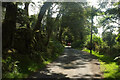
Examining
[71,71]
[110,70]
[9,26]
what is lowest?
[71,71]

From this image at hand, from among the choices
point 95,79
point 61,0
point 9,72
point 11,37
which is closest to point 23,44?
point 11,37

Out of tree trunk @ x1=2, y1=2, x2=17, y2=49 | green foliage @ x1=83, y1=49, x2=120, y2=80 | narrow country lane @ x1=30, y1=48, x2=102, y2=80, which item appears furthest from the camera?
tree trunk @ x1=2, y1=2, x2=17, y2=49

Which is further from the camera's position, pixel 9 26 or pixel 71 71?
pixel 9 26

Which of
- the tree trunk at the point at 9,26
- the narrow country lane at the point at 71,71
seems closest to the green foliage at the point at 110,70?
the narrow country lane at the point at 71,71

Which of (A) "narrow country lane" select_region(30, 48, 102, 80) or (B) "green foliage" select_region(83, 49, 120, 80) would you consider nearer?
(B) "green foliage" select_region(83, 49, 120, 80)

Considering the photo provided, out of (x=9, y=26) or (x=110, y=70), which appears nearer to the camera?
(x=110, y=70)

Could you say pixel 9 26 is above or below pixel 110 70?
above

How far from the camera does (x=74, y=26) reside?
38.2 metres

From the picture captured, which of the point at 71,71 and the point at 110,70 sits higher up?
the point at 110,70

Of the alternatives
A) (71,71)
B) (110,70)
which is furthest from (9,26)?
(110,70)

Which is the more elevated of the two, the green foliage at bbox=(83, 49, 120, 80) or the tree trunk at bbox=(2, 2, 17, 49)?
the tree trunk at bbox=(2, 2, 17, 49)

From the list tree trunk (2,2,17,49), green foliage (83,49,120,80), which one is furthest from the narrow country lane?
tree trunk (2,2,17,49)

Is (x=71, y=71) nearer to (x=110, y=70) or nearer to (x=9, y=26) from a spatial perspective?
(x=110, y=70)

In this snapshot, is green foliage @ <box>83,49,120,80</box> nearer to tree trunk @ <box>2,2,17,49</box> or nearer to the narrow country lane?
the narrow country lane
